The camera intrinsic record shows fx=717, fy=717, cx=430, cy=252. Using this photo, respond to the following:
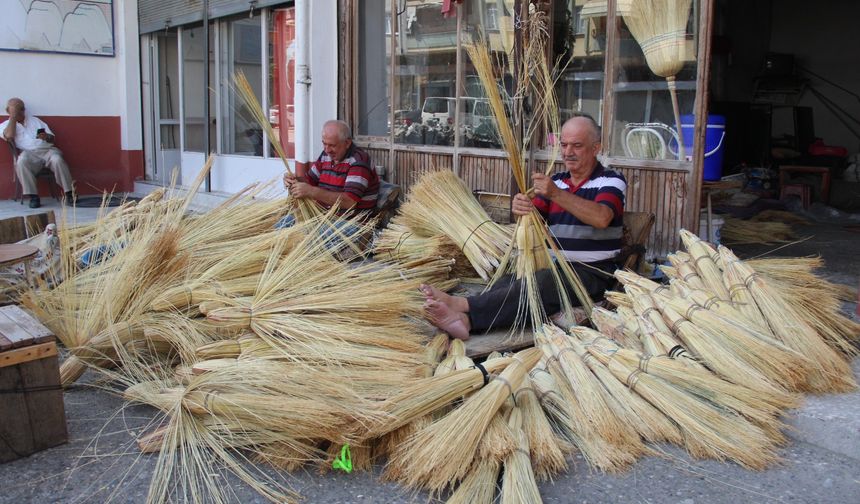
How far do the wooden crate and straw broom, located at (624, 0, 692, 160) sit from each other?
3.21 m

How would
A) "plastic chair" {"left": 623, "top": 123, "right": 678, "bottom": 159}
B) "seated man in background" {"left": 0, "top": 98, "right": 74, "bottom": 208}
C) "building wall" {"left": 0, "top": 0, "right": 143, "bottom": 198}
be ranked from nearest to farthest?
"plastic chair" {"left": 623, "top": 123, "right": 678, "bottom": 159} → "seated man in background" {"left": 0, "top": 98, "right": 74, "bottom": 208} → "building wall" {"left": 0, "top": 0, "right": 143, "bottom": 198}

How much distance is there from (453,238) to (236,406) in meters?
1.92

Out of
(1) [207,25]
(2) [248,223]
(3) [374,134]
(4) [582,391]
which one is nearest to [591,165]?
(4) [582,391]

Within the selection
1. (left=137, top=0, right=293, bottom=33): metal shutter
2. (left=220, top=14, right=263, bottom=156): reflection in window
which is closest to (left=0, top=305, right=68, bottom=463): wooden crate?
(left=137, top=0, right=293, bottom=33): metal shutter

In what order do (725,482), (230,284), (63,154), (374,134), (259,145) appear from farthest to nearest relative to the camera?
1. (63,154)
2. (259,145)
3. (374,134)
4. (230,284)
5. (725,482)

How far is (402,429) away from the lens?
223 cm

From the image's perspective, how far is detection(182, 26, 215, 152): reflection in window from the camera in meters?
8.18

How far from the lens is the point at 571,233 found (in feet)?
11.2

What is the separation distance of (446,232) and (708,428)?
2025mm

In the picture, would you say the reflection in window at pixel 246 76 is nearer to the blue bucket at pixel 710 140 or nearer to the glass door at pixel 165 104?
the glass door at pixel 165 104

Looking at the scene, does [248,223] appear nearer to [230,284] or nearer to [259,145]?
[230,284]

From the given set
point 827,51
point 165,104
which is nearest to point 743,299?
point 827,51

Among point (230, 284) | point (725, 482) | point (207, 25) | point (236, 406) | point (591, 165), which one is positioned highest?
point (207, 25)

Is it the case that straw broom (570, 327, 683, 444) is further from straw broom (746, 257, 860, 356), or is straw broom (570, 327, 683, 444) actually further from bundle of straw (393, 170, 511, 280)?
bundle of straw (393, 170, 511, 280)
